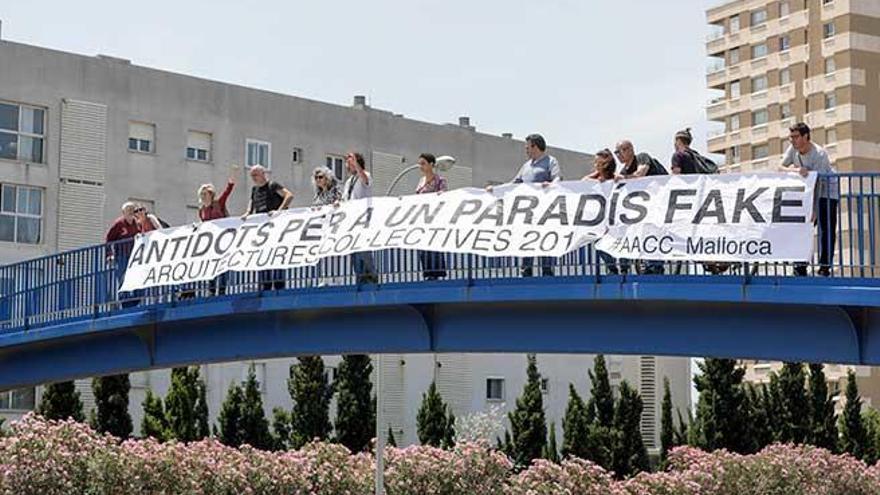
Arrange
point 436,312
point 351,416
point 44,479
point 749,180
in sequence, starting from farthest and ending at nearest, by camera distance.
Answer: point 351,416 < point 44,479 < point 436,312 < point 749,180

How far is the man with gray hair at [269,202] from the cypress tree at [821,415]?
37631 mm

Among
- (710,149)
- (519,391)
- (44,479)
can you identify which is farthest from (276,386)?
(710,149)

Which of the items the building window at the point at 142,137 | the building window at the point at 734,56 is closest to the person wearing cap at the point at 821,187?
the building window at the point at 142,137

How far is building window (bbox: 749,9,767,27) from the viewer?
359 ft

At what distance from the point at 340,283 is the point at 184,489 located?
18.7 meters

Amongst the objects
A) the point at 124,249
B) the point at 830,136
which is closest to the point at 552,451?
the point at 124,249

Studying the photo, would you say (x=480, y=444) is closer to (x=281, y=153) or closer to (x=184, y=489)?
(x=184, y=489)

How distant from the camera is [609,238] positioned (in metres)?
24.0

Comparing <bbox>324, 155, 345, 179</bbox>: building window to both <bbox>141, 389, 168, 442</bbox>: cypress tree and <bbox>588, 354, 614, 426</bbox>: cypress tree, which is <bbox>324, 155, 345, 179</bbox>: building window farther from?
<bbox>141, 389, 168, 442</bbox>: cypress tree

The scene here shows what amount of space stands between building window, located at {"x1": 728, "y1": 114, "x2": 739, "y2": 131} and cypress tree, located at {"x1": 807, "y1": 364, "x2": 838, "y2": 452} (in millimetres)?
49036

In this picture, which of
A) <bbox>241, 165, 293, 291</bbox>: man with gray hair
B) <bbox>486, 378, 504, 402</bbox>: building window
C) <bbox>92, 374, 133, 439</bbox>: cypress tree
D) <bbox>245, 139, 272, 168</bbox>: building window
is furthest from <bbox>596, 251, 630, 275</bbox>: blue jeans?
<bbox>486, 378, 504, 402</bbox>: building window

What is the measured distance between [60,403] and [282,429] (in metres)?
8.04

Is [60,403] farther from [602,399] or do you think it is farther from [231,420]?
[602,399]

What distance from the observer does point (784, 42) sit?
107812 millimetres
